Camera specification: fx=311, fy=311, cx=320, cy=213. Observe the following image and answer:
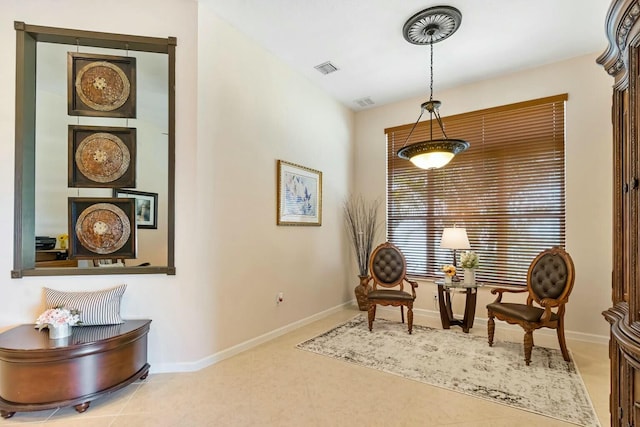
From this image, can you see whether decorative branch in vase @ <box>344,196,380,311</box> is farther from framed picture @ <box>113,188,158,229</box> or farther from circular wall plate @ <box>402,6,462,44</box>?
framed picture @ <box>113,188,158,229</box>

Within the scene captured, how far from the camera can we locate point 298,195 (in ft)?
13.8

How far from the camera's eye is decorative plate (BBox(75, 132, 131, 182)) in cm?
276

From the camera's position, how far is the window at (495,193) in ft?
12.8

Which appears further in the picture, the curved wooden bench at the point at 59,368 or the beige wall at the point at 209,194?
the beige wall at the point at 209,194

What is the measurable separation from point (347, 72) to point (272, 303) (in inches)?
124

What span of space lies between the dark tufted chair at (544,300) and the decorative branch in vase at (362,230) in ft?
6.30

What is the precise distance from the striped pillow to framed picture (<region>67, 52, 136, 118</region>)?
5.09 feet

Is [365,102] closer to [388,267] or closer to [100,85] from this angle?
[388,267]

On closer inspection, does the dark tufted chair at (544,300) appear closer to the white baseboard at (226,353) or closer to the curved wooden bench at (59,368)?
the white baseboard at (226,353)

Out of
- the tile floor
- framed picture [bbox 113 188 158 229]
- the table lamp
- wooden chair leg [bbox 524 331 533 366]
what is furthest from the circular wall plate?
framed picture [bbox 113 188 158 229]

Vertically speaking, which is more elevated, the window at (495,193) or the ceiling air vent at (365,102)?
the ceiling air vent at (365,102)

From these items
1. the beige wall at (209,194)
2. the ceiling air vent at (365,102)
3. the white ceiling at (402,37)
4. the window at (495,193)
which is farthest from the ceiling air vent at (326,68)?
the window at (495,193)

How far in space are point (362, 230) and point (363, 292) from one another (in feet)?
3.30

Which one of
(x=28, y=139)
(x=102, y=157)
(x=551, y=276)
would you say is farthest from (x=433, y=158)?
(x=28, y=139)
